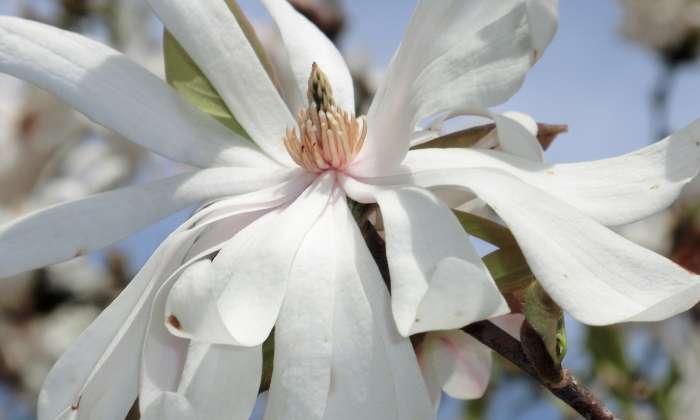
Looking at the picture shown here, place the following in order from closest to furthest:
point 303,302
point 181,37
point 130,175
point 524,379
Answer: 1. point 303,302
2. point 181,37
3. point 524,379
4. point 130,175

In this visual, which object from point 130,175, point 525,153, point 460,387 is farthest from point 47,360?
point 525,153

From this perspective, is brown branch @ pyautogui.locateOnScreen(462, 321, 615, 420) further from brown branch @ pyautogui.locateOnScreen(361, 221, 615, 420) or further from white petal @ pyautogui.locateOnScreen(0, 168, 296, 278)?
white petal @ pyautogui.locateOnScreen(0, 168, 296, 278)

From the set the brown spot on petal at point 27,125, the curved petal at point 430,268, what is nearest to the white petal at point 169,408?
the curved petal at point 430,268

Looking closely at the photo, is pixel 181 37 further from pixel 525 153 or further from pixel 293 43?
pixel 525 153

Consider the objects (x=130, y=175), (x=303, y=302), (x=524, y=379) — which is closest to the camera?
(x=303, y=302)

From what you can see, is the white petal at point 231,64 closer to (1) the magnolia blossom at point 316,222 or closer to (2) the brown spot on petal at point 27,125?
(1) the magnolia blossom at point 316,222

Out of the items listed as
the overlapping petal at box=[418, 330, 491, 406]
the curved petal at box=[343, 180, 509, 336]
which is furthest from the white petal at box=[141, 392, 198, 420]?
the overlapping petal at box=[418, 330, 491, 406]
